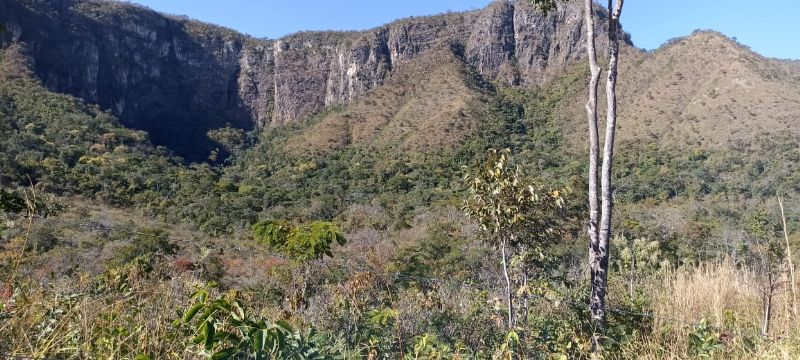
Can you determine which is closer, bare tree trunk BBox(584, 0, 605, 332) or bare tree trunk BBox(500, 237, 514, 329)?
bare tree trunk BBox(500, 237, 514, 329)

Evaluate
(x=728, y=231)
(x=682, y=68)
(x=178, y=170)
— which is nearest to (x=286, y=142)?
(x=178, y=170)

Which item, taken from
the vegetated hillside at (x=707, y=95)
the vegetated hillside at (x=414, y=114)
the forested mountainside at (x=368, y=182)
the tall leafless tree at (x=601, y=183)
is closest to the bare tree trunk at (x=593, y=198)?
the tall leafless tree at (x=601, y=183)

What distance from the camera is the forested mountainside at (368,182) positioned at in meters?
3.47

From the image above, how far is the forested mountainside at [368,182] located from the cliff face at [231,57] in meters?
0.46

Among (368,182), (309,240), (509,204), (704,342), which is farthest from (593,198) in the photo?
(368,182)

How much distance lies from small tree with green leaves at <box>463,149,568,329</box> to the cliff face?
256 feet

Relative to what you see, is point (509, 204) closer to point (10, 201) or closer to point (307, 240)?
point (307, 240)

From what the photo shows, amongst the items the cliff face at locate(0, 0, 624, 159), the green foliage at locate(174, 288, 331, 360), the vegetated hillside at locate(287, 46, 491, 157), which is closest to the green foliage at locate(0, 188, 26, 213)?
the green foliage at locate(174, 288, 331, 360)

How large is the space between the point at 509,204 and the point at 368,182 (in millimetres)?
50871

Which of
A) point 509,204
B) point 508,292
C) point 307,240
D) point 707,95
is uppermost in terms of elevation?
point 707,95

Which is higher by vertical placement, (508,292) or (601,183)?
(601,183)

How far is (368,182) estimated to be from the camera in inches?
2174

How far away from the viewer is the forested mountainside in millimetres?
3469

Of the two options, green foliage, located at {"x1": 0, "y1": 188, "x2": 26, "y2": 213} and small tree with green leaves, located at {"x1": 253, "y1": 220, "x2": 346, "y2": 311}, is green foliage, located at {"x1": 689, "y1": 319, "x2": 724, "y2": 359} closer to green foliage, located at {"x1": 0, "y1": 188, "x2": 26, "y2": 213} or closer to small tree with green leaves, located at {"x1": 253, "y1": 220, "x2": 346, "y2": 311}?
small tree with green leaves, located at {"x1": 253, "y1": 220, "x2": 346, "y2": 311}
